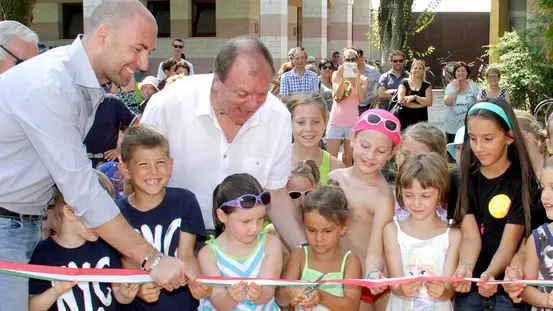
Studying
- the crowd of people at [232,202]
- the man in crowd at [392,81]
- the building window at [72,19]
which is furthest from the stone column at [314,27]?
the crowd of people at [232,202]

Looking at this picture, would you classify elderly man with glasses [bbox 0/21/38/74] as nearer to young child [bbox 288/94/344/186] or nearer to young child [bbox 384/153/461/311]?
young child [bbox 288/94/344/186]

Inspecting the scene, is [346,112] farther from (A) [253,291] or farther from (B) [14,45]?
(A) [253,291]

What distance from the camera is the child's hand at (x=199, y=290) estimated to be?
3.85m

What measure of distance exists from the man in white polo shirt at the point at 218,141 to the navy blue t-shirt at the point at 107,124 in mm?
2262

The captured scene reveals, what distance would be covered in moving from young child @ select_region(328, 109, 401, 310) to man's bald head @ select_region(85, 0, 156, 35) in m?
1.75

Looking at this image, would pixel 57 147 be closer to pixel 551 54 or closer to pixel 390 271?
pixel 390 271

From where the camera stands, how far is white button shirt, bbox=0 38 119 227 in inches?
132

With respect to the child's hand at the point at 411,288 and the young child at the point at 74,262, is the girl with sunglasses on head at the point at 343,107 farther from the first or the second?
the young child at the point at 74,262

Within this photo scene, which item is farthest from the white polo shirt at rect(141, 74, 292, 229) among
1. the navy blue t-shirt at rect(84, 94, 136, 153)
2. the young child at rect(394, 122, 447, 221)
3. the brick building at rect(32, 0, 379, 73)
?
the brick building at rect(32, 0, 379, 73)

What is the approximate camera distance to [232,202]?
13.8 ft

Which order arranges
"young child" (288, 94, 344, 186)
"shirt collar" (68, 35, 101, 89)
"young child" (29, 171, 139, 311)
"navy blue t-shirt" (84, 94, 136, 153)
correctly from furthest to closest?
"navy blue t-shirt" (84, 94, 136, 153), "young child" (288, 94, 344, 186), "young child" (29, 171, 139, 311), "shirt collar" (68, 35, 101, 89)

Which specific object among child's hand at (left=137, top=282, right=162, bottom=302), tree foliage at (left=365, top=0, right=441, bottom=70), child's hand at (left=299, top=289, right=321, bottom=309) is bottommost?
child's hand at (left=299, top=289, right=321, bottom=309)

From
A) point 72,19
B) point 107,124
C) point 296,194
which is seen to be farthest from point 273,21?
point 296,194

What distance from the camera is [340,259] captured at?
4.38 meters
